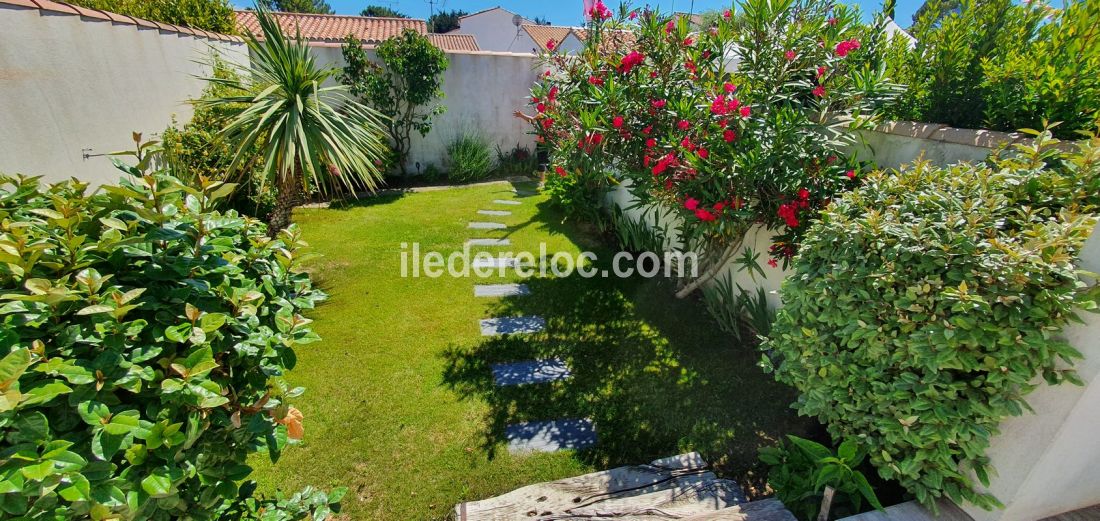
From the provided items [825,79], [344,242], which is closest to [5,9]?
[344,242]

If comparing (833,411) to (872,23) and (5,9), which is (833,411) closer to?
(872,23)

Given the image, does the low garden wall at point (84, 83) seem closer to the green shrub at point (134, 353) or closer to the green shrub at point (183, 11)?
the green shrub at point (183, 11)

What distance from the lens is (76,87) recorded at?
390cm

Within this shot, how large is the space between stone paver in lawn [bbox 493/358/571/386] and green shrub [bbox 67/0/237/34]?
724 centimetres

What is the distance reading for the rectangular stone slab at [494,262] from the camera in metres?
5.77

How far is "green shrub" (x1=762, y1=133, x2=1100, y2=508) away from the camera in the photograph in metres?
1.70

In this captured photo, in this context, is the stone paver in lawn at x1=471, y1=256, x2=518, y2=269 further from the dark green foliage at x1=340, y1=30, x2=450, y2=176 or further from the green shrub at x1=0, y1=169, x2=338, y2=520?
the dark green foliage at x1=340, y1=30, x2=450, y2=176

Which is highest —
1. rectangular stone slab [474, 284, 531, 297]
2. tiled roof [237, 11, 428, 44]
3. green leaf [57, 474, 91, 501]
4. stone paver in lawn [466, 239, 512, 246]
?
tiled roof [237, 11, 428, 44]

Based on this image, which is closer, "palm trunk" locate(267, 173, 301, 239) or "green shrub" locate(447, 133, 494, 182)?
"palm trunk" locate(267, 173, 301, 239)

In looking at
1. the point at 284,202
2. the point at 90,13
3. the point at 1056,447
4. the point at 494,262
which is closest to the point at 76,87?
the point at 90,13

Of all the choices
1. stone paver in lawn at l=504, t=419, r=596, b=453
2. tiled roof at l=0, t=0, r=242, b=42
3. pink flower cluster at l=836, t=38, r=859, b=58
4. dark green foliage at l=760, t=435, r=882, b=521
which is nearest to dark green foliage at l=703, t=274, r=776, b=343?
dark green foliage at l=760, t=435, r=882, b=521

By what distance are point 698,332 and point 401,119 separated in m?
8.05

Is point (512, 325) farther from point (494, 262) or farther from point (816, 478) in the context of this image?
point (816, 478)

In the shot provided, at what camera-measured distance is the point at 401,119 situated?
31.6ft
